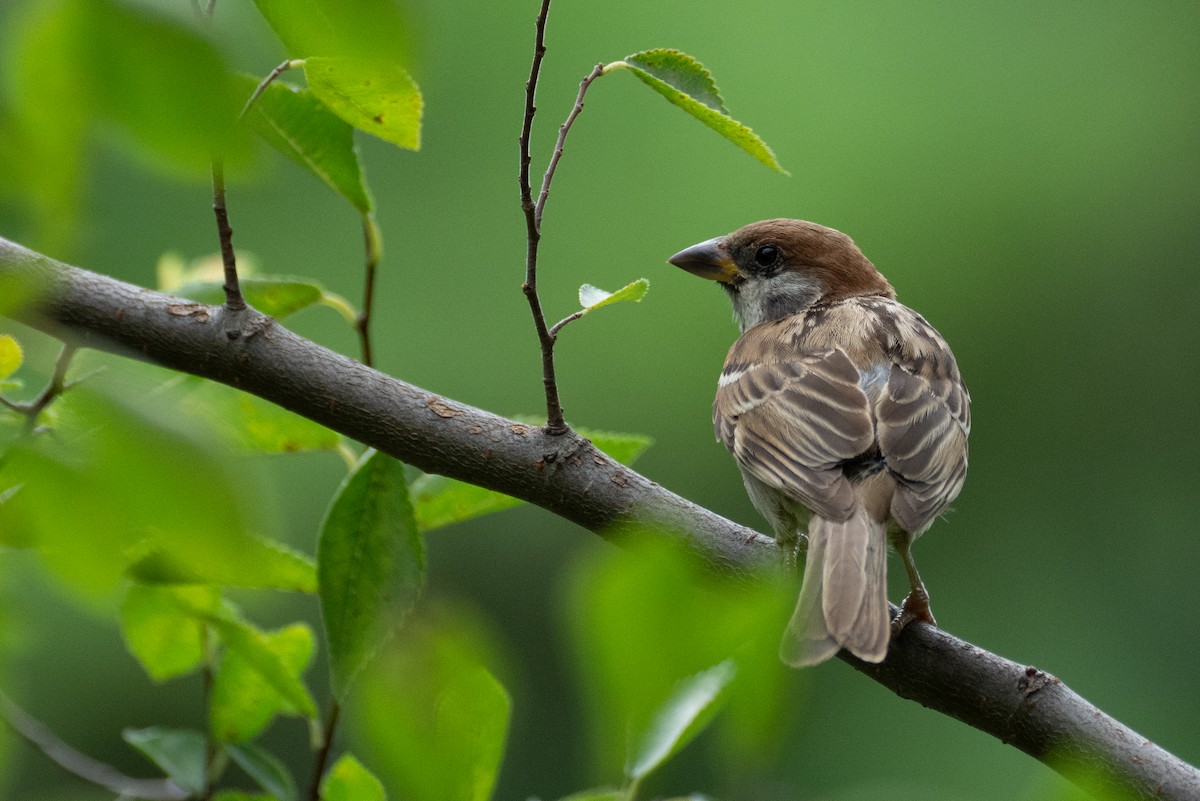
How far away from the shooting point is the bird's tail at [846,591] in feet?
7.50

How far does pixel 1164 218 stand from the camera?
951cm

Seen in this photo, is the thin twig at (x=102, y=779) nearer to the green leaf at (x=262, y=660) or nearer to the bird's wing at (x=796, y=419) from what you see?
the green leaf at (x=262, y=660)

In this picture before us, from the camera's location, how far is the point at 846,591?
2.55m

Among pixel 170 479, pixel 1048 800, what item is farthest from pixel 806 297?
pixel 170 479

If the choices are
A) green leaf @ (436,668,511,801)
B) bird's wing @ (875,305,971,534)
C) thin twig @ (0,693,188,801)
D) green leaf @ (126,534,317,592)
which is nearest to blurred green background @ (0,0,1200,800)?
bird's wing @ (875,305,971,534)

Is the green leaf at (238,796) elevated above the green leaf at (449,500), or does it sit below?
below

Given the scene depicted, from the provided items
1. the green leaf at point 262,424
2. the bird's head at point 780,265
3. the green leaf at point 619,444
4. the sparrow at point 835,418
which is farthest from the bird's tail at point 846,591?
the bird's head at point 780,265

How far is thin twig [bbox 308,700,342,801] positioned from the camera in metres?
1.81

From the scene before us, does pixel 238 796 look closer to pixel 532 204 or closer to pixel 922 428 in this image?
pixel 532 204

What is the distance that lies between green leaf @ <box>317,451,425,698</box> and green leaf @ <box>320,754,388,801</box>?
288 mm

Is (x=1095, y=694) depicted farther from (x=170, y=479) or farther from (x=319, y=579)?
(x=170, y=479)

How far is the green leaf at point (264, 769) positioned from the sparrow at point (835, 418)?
869 mm

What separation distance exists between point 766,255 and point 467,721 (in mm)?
3807

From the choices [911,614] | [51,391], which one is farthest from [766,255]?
[51,391]
